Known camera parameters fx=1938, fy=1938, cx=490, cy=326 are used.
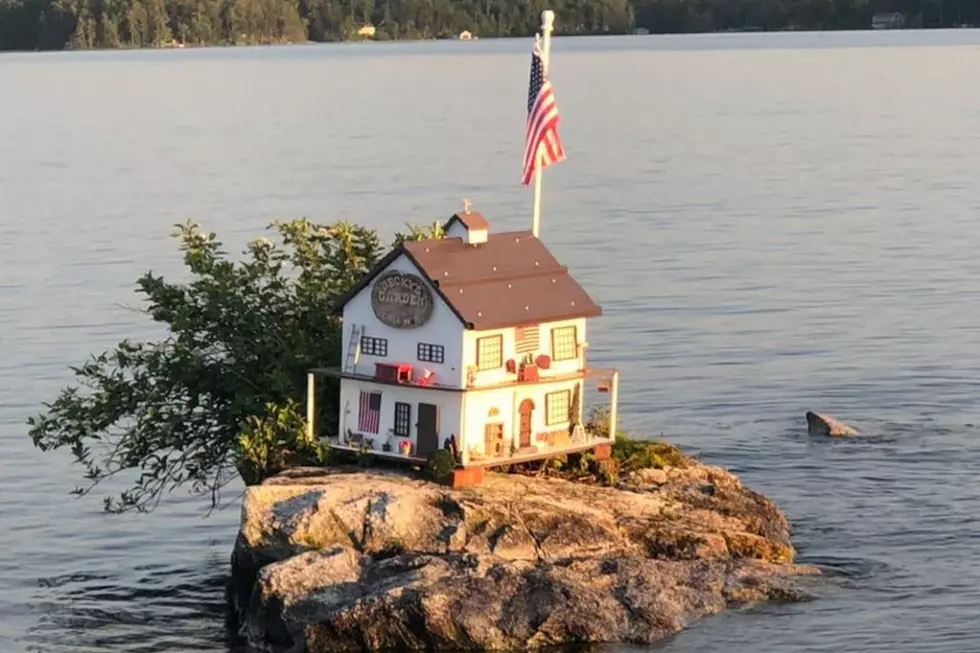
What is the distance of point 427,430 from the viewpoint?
32.1 metres

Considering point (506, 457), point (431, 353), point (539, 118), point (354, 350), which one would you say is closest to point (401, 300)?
point (431, 353)

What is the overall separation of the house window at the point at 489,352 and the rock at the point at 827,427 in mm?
15893

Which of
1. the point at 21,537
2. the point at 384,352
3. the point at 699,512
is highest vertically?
the point at 384,352

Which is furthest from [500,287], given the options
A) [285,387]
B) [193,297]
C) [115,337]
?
[115,337]

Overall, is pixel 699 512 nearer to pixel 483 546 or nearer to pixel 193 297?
pixel 483 546

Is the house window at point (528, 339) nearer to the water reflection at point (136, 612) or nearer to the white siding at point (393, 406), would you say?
the white siding at point (393, 406)

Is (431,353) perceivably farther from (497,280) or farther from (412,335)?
(497,280)

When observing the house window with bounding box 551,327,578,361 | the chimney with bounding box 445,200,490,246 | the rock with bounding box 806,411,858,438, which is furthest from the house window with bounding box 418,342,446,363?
the rock with bounding box 806,411,858,438

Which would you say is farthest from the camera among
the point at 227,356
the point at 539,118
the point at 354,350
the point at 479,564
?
the point at 227,356

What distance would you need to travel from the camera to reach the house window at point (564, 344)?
33.1m

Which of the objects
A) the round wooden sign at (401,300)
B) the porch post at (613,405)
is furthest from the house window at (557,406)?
the round wooden sign at (401,300)

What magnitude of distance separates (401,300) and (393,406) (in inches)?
71.6

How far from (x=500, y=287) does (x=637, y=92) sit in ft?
451

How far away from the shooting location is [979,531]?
123 ft
